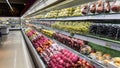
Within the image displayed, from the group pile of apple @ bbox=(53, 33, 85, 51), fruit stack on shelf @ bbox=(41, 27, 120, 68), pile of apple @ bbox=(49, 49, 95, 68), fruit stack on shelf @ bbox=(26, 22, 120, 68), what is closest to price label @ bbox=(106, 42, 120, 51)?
fruit stack on shelf @ bbox=(26, 22, 120, 68)

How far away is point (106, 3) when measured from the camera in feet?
5.80

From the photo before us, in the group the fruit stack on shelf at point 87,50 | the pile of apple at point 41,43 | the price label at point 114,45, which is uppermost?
the price label at point 114,45

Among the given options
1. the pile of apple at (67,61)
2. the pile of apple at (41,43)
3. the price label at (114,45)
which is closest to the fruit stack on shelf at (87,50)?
the pile of apple at (67,61)

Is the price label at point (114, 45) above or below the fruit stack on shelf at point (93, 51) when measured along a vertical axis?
above

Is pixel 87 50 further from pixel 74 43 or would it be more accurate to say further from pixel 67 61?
pixel 67 61

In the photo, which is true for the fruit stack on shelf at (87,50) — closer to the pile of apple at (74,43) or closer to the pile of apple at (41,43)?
the pile of apple at (74,43)

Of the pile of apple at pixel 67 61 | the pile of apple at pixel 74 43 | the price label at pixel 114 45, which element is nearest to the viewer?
the price label at pixel 114 45

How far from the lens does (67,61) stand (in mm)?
2727

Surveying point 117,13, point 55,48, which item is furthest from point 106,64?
point 55,48

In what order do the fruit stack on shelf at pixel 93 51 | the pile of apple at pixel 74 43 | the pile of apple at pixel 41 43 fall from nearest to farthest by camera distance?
1. the fruit stack on shelf at pixel 93 51
2. the pile of apple at pixel 74 43
3. the pile of apple at pixel 41 43

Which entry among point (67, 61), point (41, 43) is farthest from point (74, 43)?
point (41, 43)

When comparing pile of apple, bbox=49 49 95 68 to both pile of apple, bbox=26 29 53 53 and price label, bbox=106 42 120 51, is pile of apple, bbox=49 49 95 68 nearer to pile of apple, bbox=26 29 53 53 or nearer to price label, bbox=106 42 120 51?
price label, bbox=106 42 120 51

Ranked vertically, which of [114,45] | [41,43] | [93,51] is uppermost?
[114,45]

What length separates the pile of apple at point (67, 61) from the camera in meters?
2.32
